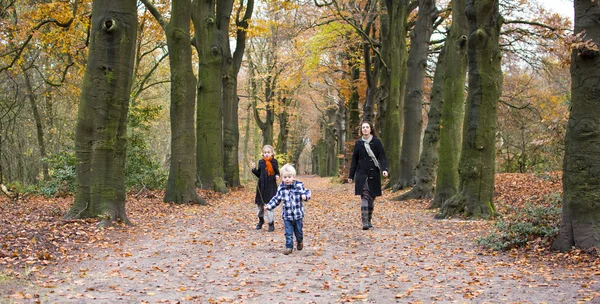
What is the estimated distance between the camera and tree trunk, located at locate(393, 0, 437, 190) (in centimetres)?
→ 1769

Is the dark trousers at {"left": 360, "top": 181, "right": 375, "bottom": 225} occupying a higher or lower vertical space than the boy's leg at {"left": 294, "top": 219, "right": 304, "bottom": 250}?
higher

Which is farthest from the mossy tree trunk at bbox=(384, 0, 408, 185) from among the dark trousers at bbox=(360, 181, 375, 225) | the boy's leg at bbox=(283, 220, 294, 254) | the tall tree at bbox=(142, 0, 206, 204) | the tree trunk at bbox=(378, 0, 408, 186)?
the boy's leg at bbox=(283, 220, 294, 254)

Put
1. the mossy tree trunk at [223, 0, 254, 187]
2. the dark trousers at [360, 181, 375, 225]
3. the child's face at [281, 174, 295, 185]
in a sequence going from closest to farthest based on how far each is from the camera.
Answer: the child's face at [281, 174, 295, 185]
the dark trousers at [360, 181, 375, 225]
the mossy tree trunk at [223, 0, 254, 187]

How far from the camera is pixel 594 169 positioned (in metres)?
6.51

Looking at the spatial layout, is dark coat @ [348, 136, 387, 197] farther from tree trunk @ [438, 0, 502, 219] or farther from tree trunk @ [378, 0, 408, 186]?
tree trunk @ [378, 0, 408, 186]

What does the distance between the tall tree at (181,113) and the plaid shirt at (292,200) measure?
6.76 meters

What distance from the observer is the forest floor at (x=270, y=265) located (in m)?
5.28

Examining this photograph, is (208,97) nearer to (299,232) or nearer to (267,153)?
(267,153)

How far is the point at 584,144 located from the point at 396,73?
13.9 meters

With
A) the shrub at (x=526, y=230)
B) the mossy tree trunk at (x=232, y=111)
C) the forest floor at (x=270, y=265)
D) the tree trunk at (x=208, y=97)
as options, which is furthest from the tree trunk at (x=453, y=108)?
the mossy tree trunk at (x=232, y=111)

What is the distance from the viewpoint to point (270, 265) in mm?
6961

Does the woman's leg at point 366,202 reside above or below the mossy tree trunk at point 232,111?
below

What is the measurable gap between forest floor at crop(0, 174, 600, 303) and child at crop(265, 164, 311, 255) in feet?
1.09

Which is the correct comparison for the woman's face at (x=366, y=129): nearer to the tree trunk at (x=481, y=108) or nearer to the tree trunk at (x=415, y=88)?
the tree trunk at (x=481, y=108)
